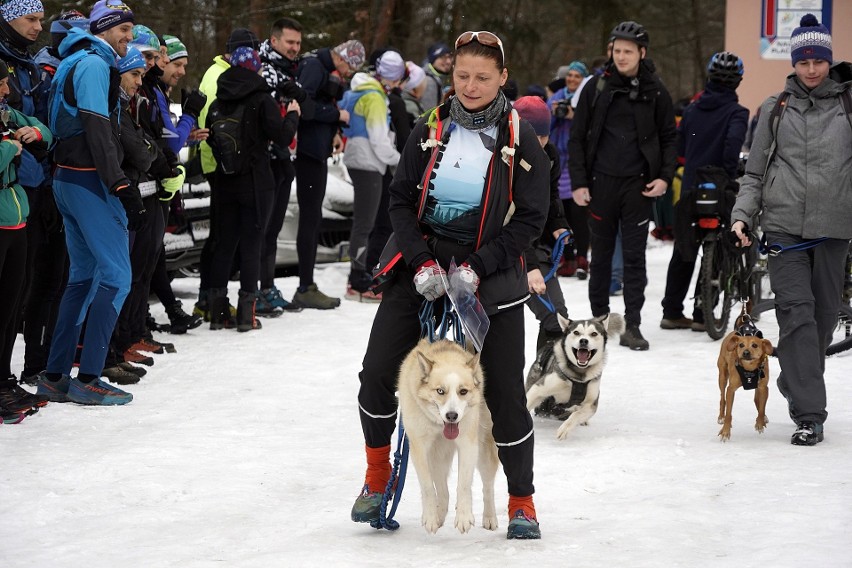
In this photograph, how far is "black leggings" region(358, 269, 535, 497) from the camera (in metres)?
4.55

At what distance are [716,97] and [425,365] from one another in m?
6.11

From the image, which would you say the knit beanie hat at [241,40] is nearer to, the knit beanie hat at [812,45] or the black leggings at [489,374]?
the knit beanie hat at [812,45]

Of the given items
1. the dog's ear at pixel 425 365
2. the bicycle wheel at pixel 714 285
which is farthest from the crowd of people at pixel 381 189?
the bicycle wheel at pixel 714 285

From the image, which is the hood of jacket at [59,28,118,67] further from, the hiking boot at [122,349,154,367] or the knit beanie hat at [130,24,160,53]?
the hiking boot at [122,349,154,367]

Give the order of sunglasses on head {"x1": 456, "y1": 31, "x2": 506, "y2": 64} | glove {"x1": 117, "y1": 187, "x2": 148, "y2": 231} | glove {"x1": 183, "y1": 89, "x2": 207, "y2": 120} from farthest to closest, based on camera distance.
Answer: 1. glove {"x1": 183, "y1": 89, "x2": 207, "y2": 120}
2. glove {"x1": 117, "y1": 187, "x2": 148, "y2": 231}
3. sunglasses on head {"x1": 456, "y1": 31, "x2": 506, "y2": 64}

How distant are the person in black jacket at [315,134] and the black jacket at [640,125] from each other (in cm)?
233

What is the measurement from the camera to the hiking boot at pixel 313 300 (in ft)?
35.2

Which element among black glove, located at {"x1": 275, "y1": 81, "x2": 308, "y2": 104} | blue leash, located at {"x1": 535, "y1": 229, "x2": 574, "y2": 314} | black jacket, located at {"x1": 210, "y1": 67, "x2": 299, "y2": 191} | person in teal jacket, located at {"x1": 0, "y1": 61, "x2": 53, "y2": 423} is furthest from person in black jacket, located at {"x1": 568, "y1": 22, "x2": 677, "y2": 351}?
person in teal jacket, located at {"x1": 0, "y1": 61, "x2": 53, "y2": 423}

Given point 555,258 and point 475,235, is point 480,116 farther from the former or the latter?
point 555,258

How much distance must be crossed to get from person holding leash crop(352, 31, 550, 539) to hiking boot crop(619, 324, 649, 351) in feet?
15.6

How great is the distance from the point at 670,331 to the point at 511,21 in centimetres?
1786

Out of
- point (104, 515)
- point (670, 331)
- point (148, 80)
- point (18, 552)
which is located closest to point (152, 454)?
point (104, 515)

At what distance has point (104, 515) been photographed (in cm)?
507

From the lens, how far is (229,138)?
907cm
